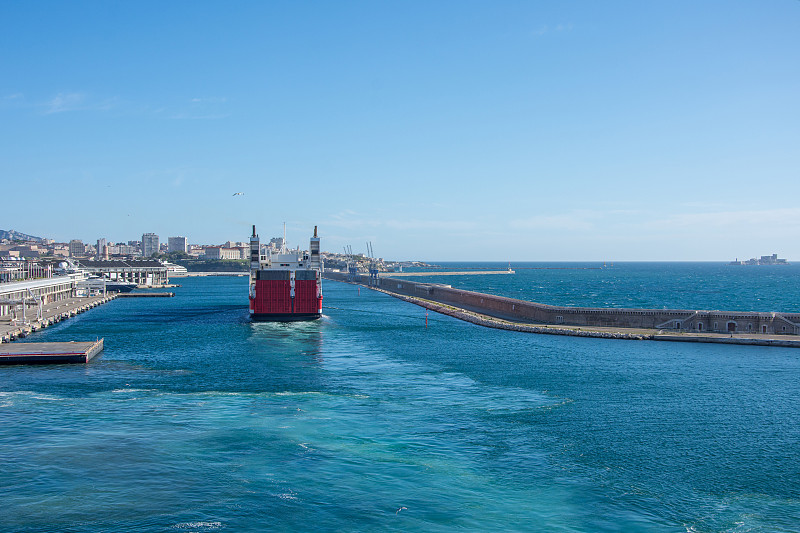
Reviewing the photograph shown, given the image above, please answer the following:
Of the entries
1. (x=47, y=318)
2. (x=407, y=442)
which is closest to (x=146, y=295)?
(x=47, y=318)

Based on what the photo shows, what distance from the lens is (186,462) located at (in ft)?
85.4

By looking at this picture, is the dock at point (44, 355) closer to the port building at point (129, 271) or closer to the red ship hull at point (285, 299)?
the red ship hull at point (285, 299)

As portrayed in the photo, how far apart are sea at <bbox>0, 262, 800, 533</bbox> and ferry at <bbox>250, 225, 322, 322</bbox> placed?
26878mm

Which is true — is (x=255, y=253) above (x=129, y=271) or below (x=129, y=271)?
above

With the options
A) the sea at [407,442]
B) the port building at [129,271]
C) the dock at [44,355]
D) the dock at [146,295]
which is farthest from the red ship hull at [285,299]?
the port building at [129,271]

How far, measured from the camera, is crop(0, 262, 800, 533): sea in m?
21.5

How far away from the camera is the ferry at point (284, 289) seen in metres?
81.7

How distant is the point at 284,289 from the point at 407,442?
185ft

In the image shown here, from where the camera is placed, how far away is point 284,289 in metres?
82.8

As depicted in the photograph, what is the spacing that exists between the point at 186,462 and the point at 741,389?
1311 inches

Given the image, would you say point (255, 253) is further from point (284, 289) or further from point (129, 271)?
point (129, 271)

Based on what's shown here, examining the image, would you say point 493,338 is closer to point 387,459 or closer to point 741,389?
point 741,389

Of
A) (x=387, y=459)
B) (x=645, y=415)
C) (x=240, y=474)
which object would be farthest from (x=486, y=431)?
(x=240, y=474)

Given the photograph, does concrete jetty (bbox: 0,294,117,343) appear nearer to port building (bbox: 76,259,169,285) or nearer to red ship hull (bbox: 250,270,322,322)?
red ship hull (bbox: 250,270,322,322)
